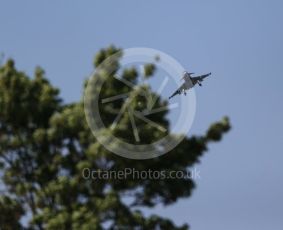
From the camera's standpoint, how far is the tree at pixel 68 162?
31016 millimetres

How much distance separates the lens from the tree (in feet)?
102

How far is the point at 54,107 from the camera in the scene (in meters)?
33.6

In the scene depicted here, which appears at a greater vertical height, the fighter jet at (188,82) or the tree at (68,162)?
the fighter jet at (188,82)

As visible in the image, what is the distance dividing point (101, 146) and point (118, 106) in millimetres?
2501

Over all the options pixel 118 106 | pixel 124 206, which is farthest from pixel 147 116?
pixel 124 206

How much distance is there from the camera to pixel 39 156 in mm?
32906

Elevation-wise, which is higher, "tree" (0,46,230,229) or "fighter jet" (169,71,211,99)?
"fighter jet" (169,71,211,99)

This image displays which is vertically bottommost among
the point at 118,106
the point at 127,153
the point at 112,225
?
the point at 112,225

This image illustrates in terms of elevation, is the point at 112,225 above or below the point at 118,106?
below

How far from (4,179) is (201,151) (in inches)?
287

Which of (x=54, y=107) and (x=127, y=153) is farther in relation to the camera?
(x=54, y=107)

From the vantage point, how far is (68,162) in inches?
1268

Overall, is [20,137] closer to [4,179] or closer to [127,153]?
[4,179]

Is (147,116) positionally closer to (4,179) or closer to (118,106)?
(118,106)
